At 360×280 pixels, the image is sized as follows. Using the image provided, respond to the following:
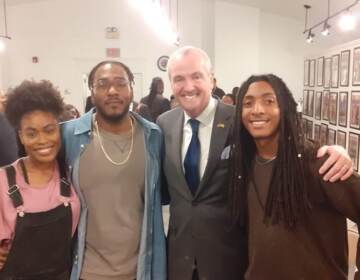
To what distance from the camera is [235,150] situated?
186cm

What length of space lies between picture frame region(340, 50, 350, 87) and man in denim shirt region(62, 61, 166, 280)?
398cm

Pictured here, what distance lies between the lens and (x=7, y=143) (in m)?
2.38

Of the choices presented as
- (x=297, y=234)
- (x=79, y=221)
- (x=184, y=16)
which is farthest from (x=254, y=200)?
(x=184, y=16)

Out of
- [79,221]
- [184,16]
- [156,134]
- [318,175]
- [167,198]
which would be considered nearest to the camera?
[318,175]

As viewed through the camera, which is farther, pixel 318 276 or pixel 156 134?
pixel 156 134

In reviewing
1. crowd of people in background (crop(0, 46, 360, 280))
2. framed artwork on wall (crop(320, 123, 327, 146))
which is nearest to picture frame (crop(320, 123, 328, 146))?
framed artwork on wall (crop(320, 123, 327, 146))

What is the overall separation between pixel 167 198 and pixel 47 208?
71 centimetres

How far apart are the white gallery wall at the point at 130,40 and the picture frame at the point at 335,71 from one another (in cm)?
377

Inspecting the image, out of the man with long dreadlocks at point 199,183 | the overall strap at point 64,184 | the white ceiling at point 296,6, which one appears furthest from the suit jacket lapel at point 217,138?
the white ceiling at point 296,6

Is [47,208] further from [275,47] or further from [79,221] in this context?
[275,47]

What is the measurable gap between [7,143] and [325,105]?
201 inches

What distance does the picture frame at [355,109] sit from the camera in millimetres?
4870

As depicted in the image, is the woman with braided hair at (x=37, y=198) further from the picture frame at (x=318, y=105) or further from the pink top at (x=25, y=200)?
the picture frame at (x=318, y=105)

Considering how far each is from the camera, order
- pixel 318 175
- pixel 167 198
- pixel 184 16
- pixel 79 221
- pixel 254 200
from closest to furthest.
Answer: pixel 318 175
pixel 254 200
pixel 79 221
pixel 167 198
pixel 184 16
